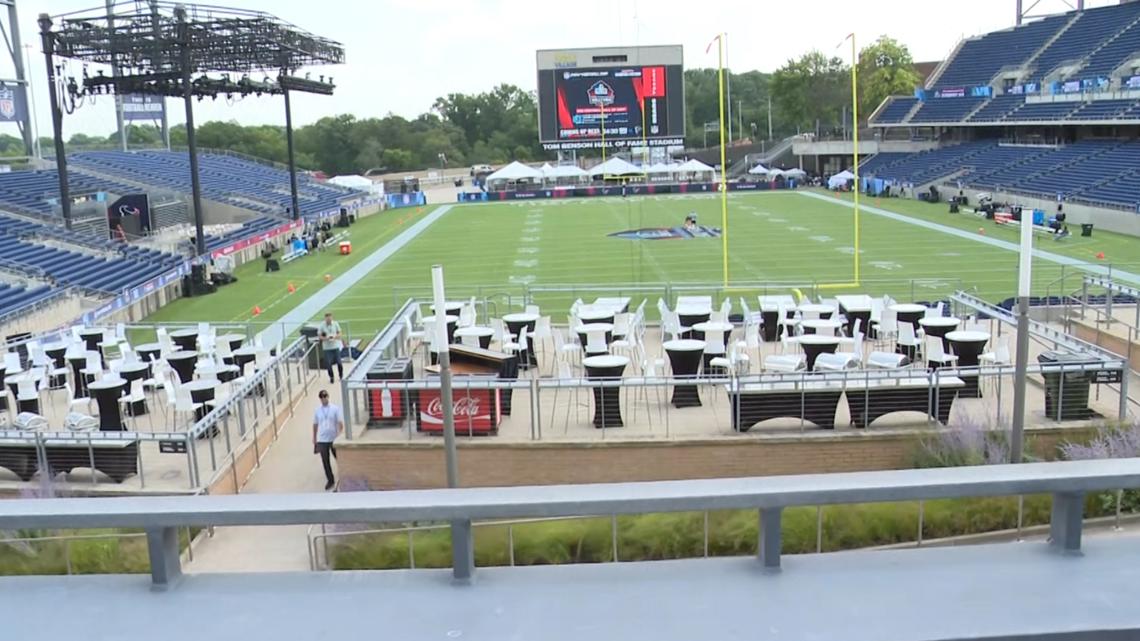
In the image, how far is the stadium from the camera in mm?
2729

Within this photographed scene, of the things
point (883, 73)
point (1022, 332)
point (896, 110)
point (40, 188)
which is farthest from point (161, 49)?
point (883, 73)

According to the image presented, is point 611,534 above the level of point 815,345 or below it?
above

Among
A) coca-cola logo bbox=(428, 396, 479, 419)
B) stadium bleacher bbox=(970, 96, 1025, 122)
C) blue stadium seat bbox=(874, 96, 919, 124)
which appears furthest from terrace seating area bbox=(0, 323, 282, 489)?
blue stadium seat bbox=(874, 96, 919, 124)

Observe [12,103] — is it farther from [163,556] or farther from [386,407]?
[163,556]

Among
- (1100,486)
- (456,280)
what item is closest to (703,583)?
(1100,486)

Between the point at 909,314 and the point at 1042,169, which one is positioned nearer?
the point at 909,314

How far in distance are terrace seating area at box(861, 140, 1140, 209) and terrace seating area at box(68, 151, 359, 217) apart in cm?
3310

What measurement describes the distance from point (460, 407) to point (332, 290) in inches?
692

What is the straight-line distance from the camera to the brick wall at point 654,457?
11227mm

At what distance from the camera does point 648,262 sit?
3120 cm

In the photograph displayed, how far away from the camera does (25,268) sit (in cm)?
2595

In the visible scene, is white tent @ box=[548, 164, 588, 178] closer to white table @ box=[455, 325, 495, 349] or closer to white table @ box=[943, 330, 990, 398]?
white table @ box=[455, 325, 495, 349]

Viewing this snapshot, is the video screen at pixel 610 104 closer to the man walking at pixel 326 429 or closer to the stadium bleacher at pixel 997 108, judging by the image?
the stadium bleacher at pixel 997 108

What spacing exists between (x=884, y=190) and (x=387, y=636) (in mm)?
57218
